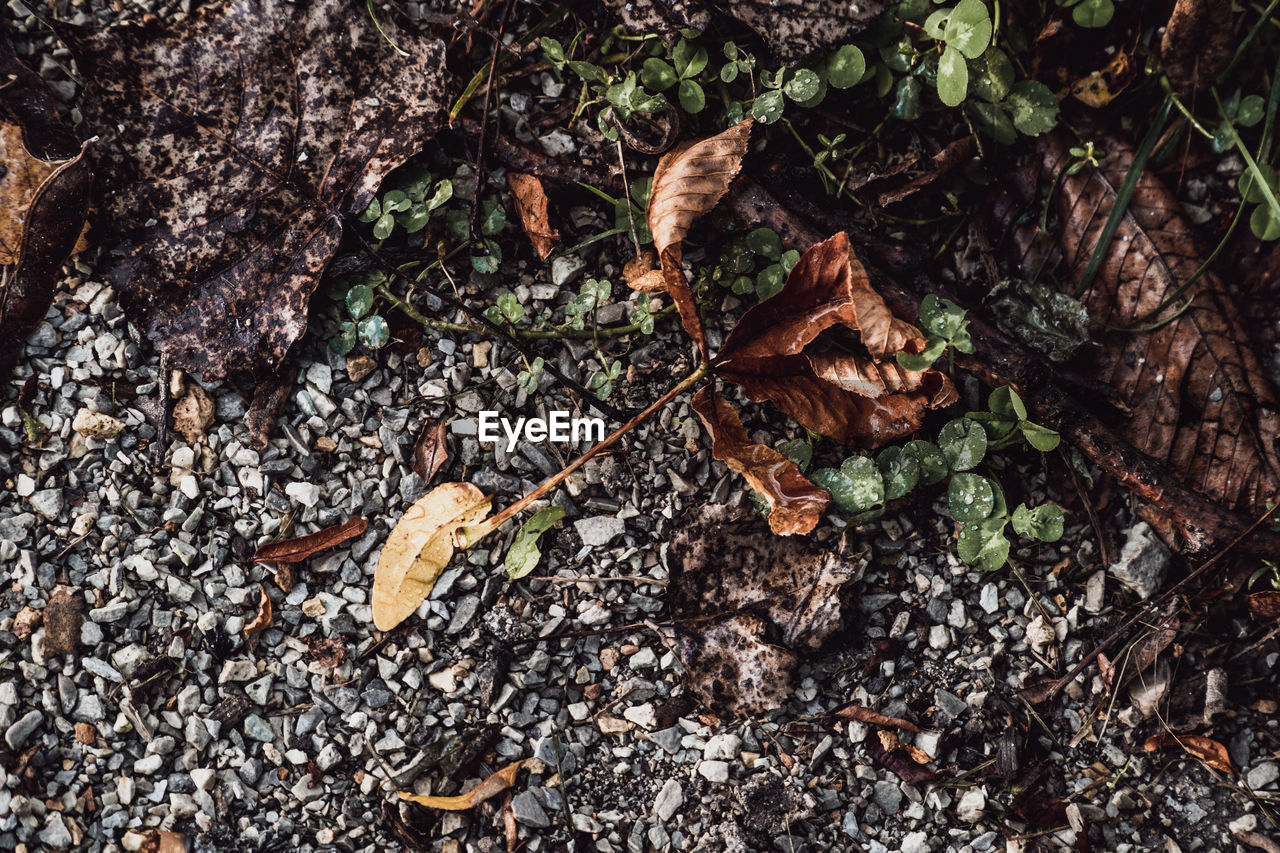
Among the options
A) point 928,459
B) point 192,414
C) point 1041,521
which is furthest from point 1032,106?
point 192,414

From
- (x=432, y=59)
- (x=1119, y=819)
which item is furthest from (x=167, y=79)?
(x=1119, y=819)

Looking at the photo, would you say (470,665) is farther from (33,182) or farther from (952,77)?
(952,77)

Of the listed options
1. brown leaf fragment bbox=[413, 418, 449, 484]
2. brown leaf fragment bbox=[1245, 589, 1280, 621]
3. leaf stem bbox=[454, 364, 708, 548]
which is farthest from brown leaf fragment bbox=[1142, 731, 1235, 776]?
brown leaf fragment bbox=[413, 418, 449, 484]

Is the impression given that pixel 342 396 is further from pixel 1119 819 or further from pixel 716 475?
pixel 1119 819

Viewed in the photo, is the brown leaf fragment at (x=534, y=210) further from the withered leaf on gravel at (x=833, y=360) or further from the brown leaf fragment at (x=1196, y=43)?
the brown leaf fragment at (x=1196, y=43)

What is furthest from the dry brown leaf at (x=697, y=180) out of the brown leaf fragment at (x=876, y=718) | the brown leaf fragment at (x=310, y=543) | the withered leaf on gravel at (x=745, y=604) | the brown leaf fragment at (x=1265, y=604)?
the brown leaf fragment at (x=1265, y=604)

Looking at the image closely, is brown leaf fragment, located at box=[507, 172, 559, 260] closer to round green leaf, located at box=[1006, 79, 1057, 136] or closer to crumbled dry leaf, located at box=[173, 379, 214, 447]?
crumbled dry leaf, located at box=[173, 379, 214, 447]
